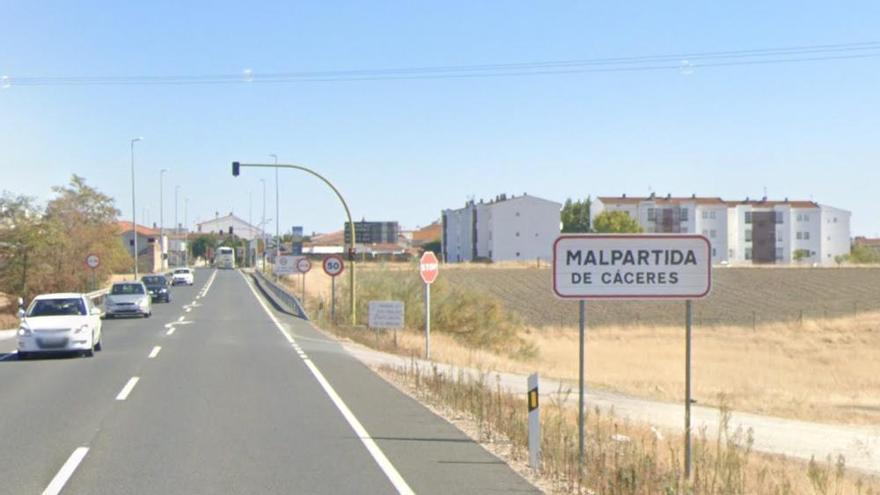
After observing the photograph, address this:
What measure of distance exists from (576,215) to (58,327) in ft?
391

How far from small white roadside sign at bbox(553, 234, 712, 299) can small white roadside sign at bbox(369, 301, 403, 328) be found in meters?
20.0

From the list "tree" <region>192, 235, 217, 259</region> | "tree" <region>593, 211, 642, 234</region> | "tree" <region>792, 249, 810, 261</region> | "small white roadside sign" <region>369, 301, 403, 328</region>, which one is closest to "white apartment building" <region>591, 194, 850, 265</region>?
"tree" <region>792, 249, 810, 261</region>

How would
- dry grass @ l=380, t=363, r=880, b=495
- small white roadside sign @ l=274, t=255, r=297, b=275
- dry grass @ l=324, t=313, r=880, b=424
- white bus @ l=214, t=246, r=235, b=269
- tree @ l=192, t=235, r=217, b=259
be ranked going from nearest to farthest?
1. dry grass @ l=380, t=363, r=880, b=495
2. dry grass @ l=324, t=313, r=880, b=424
3. small white roadside sign @ l=274, t=255, r=297, b=275
4. white bus @ l=214, t=246, r=235, b=269
5. tree @ l=192, t=235, r=217, b=259

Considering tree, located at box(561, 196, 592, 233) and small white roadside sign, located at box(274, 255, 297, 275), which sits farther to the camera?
tree, located at box(561, 196, 592, 233)

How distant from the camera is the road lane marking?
55.1ft

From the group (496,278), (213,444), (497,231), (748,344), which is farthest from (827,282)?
(213,444)

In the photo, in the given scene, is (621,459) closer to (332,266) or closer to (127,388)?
(127,388)

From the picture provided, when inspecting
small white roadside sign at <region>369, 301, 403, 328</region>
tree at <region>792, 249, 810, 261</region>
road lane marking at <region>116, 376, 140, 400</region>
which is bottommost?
road lane marking at <region>116, 376, 140, 400</region>

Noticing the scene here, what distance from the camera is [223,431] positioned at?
43.0ft

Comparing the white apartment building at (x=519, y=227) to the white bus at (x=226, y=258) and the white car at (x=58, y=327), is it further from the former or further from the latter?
the white car at (x=58, y=327)

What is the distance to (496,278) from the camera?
89.0 meters

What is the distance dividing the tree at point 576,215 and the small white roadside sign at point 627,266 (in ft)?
415

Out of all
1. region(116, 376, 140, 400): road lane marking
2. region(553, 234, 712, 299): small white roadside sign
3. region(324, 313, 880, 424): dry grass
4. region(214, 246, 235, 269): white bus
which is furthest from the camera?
region(214, 246, 235, 269): white bus

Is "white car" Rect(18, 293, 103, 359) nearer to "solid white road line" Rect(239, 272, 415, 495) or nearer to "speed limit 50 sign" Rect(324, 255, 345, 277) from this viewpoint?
"solid white road line" Rect(239, 272, 415, 495)
